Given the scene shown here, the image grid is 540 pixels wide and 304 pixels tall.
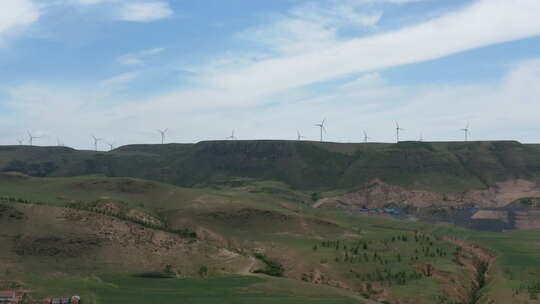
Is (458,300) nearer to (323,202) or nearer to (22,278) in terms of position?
(22,278)

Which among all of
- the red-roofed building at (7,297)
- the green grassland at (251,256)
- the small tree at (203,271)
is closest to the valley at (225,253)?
the green grassland at (251,256)

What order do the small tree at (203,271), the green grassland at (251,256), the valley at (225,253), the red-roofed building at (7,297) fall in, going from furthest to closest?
the small tree at (203,271) → the valley at (225,253) → the green grassland at (251,256) → the red-roofed building at (7,297)

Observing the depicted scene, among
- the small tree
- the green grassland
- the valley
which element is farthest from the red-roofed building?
the small tree

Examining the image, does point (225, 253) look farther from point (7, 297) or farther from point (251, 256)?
point (7, 297)

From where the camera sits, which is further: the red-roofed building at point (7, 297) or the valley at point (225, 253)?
the valley at point (225, 253)

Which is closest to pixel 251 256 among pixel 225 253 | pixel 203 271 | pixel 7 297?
pixel 225 253

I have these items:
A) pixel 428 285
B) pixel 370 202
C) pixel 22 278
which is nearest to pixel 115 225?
pixel 22 278

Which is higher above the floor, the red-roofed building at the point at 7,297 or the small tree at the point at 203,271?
the red-roofed building at the point at 7,297

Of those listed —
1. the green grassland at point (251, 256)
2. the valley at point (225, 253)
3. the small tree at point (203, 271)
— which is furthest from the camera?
the small tree at point (203, 271)

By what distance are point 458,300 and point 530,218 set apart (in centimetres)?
9232

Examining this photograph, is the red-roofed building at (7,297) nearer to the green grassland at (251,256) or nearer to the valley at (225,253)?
the valley at (225,253)

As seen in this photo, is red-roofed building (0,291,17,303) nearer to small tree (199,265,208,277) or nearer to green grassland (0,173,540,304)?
green grassland (0,173,540,304)

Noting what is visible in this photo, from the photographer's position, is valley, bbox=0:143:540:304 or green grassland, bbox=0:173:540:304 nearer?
green grassland, bbox=0:173:540:304

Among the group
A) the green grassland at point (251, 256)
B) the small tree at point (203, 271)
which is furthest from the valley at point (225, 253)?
the small tree at point (203, 271)
